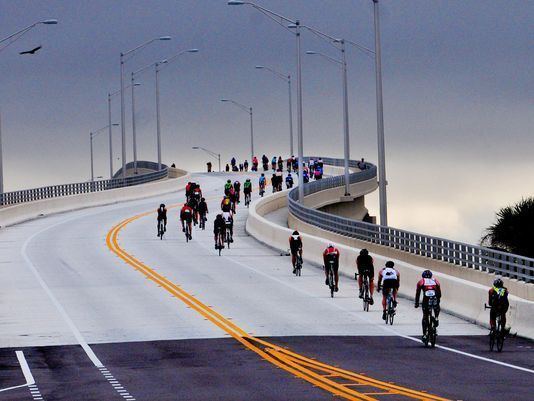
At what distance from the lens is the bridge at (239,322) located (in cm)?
2119

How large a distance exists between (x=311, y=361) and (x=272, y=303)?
10941 mm

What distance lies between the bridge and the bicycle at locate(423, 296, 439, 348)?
316 millimetres

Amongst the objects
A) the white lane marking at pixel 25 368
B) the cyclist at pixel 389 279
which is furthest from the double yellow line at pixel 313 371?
the white lane marking at pixel 25 368

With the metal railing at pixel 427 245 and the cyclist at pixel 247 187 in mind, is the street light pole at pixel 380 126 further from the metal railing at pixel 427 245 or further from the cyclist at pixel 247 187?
the cyclist at pixel 247 187

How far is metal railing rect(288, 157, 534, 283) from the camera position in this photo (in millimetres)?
38812

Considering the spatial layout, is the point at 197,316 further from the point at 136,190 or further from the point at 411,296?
the point at 136,190

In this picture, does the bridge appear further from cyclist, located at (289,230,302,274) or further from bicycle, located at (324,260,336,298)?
cyclist, located at (289,230,302,274)

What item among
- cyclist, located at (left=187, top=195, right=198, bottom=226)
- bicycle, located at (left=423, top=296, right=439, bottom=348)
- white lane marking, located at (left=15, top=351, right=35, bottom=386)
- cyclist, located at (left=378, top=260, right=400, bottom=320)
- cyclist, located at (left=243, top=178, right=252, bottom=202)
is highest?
cyclist, located at (left=243, top=178, right=252, bottom=202)

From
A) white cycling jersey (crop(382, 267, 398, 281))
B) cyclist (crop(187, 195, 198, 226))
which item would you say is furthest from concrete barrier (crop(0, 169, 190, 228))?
white cycling jersey (crop(382, 267, 398, 281))

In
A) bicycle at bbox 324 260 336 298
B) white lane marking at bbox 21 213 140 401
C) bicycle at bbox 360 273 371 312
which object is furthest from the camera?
bicycle at bbox 324 260 336 298

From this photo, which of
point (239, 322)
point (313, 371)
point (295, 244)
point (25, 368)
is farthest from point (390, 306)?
point (295, 244)

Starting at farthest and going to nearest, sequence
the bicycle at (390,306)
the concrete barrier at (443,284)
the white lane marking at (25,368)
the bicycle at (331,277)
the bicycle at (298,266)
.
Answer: the bicycle at (298,266) → the bicycle at (331,277) → the bicycle at (390,306) → the concrete barrier at (443,284) → the white lane marking at (25,368)

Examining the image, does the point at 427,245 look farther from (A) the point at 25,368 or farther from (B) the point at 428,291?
(A) the point at 25,368

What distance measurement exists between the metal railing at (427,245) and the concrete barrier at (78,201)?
41.2 ft
